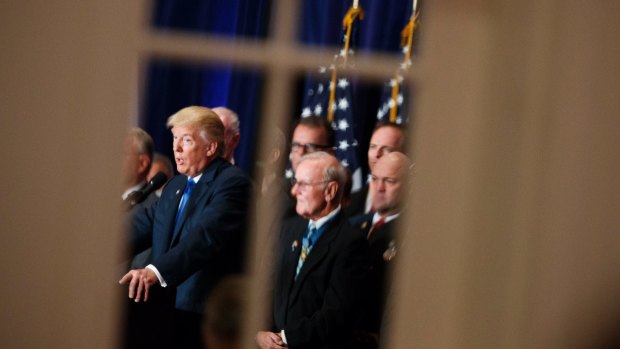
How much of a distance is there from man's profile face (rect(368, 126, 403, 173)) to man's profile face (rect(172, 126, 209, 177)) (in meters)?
0.27

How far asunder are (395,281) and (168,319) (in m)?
0.37

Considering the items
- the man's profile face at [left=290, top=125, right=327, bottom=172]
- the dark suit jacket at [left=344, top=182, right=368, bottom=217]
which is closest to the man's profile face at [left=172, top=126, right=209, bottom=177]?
the man's profile face at [left=290, top=125, right=327, bottom=172]

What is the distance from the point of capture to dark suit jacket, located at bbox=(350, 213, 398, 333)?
4.32 ft

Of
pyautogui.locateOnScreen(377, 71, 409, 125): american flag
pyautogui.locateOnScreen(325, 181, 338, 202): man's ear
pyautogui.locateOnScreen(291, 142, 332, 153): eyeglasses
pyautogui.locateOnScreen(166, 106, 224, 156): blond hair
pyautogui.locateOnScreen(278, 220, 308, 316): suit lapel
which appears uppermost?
pyautogui.locateOnScreen(377, 71, 409, 125): american flag

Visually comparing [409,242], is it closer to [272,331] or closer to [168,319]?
[272,331]

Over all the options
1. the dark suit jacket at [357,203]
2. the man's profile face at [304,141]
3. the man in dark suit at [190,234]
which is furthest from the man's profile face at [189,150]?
the dark suit jacket at [357,203]

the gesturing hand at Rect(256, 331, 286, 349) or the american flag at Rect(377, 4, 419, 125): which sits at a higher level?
the american flag at Rect(377, 4, 419, 125)

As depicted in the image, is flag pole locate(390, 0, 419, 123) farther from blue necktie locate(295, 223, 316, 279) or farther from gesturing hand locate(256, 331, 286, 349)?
gesturing hand locate(256, 331, 286, 349)

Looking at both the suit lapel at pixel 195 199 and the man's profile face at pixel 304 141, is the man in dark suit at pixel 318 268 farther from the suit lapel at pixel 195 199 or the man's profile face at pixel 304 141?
the suit lapel at pixel 195 199

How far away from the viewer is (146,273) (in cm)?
129

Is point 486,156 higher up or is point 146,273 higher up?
point 486,156

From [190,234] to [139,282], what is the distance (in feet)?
0.36

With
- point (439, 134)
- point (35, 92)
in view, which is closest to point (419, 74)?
point (439, 134)

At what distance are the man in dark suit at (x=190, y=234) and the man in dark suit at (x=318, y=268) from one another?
0.09m
